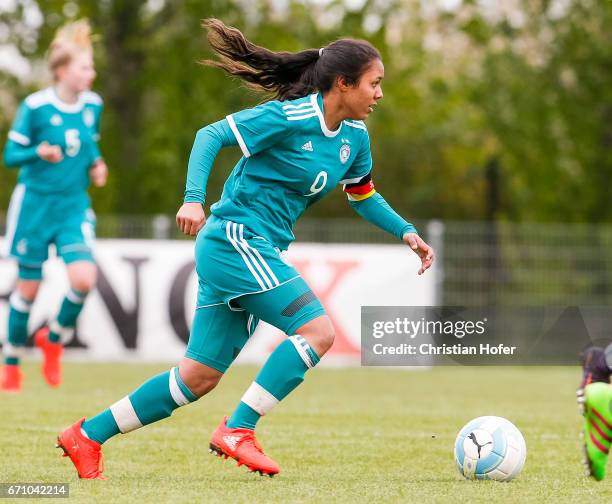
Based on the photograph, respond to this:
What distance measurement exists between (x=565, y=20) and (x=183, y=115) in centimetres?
618

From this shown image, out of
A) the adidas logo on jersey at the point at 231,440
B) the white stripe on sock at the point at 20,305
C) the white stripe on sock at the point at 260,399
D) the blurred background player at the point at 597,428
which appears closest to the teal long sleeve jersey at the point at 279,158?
the white stripe on sock at the point at 260,399

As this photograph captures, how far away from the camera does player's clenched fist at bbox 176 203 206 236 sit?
183 inches

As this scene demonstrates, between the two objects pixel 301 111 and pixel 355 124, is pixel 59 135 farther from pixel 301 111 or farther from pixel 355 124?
pixel 301 111

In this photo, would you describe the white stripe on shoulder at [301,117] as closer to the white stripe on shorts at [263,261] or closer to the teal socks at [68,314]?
the white stripe on shorts at [263,261]

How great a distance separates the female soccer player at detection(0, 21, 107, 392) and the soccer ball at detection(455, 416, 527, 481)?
4558mm

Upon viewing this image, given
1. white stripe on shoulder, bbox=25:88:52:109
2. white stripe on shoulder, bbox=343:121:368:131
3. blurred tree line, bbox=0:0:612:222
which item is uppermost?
blurred tree line, bbox=0:0:612:222

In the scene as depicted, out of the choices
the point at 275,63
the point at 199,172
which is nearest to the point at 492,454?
the point at 199,172

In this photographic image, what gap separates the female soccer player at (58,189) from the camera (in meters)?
9.20

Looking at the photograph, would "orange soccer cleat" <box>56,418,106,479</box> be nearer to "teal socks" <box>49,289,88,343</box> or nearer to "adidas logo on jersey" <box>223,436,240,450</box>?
"adidas logo on jersey" <box>223,436,240,450</box>

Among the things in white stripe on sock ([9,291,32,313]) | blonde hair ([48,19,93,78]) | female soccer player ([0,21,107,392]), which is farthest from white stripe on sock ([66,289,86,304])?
blonde hair ([48,19,93,78])

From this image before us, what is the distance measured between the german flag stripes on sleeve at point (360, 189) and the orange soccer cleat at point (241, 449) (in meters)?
1.29

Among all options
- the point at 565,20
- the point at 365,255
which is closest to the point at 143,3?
the point at 565,20

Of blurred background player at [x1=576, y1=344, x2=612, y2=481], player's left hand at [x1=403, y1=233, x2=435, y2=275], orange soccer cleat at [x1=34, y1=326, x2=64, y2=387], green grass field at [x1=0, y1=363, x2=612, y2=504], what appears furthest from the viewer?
orange soccer cleat at [x1=34, y1=326, x2=64, y2=387]

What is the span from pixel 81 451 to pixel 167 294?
27.3ft
